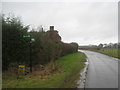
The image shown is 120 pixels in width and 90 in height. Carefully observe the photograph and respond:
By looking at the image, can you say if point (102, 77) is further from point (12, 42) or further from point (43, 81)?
point (12, 42)

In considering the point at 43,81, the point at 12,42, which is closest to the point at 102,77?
the point at 43,81

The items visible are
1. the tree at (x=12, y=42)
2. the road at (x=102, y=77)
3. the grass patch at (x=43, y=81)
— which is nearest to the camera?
the grass patch at (x=43, y=81)

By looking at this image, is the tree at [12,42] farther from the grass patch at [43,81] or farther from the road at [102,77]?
the road at [102,77]

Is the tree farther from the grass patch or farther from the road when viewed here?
the road

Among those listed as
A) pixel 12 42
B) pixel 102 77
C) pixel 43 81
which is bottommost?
pixel 102 77

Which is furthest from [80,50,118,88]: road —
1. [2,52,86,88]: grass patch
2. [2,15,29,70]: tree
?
[2,15,29,70]: tree

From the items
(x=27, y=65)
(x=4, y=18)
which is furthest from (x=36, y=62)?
(x=4, y=18)

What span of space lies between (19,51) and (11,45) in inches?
29.5

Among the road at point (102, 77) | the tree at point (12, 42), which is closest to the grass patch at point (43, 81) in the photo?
the road at point (102, 77)

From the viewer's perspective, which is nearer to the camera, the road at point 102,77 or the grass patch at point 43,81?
the grass patch at point 43,81

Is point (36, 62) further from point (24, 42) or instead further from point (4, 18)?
point (4, 18)

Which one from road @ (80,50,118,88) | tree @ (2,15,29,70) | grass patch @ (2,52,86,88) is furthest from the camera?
tree @ (2,15,29,70)

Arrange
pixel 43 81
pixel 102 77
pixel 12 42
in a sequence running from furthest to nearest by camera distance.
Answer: pixel 12 42, pixel 102 77, pixel 43 81

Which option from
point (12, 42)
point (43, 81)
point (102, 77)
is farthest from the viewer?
point (12, 42)
